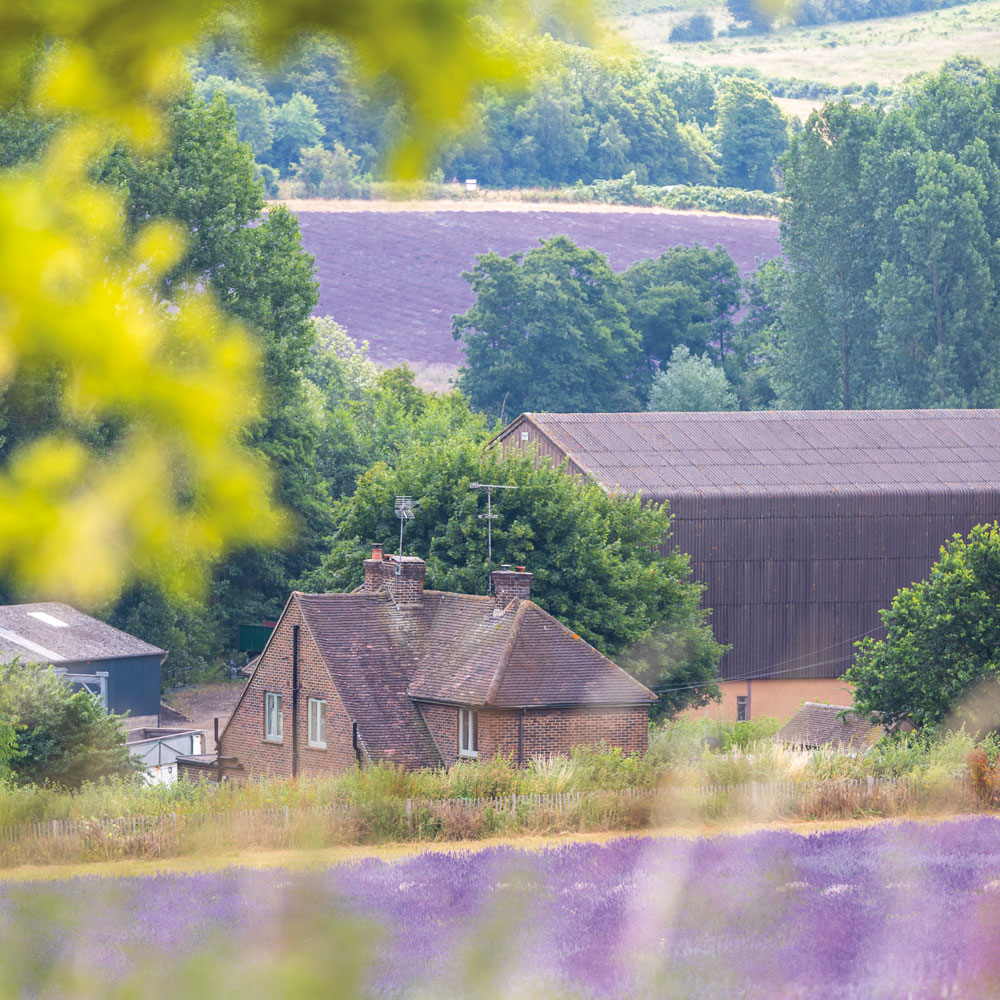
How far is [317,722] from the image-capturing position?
35.8 metres

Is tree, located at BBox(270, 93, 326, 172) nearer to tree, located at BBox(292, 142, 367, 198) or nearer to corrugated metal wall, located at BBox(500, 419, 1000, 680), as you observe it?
tree, located at BBox(292, 142, 367, 198)

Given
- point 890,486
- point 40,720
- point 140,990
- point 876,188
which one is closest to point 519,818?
point 40,720

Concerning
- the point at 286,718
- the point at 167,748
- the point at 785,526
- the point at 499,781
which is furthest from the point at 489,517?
the point at 499,781

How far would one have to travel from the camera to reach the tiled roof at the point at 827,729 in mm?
38594

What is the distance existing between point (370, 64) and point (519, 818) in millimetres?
22602

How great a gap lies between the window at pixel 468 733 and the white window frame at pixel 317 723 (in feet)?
10.7

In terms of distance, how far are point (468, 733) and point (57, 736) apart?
29.9 ft

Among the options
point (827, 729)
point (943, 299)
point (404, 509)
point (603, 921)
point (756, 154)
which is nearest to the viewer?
point (603, 921)

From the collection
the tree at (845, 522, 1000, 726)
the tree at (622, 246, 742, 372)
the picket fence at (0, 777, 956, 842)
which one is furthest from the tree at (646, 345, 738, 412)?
the picket fence at (0, 777, 956, 842)

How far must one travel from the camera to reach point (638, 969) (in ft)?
39.1

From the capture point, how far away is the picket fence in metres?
22.5

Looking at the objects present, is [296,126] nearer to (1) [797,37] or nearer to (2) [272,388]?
(1) [797,37]

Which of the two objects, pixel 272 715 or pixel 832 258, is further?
pixel 832 258

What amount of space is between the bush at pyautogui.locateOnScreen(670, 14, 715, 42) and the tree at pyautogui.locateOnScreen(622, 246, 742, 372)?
98011 millimetres
